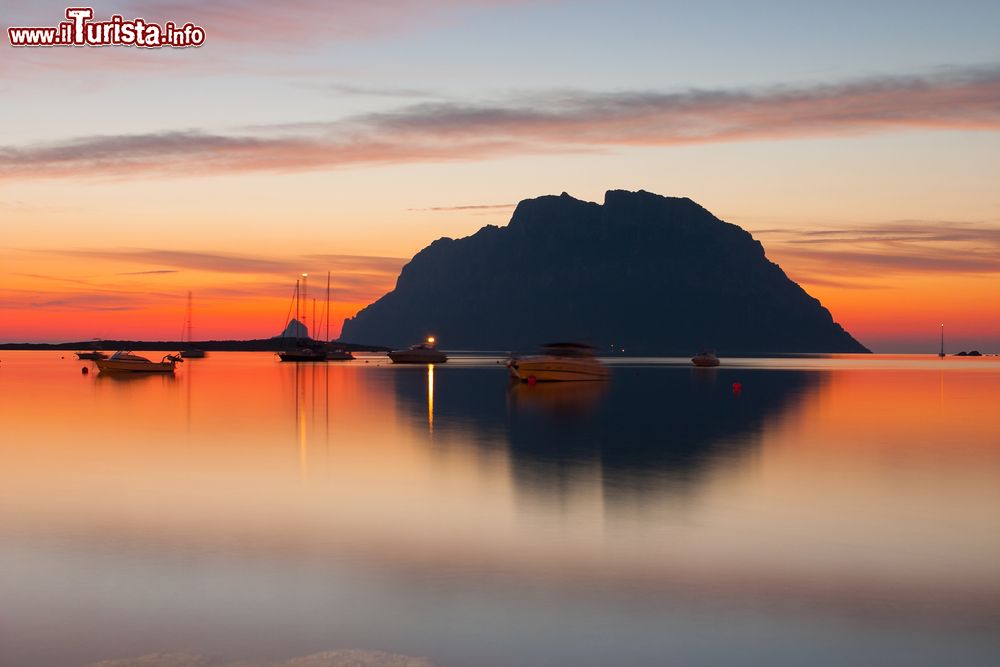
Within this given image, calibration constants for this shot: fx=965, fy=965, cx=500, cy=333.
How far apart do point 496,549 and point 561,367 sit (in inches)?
2747

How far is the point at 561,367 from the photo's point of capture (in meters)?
85.6

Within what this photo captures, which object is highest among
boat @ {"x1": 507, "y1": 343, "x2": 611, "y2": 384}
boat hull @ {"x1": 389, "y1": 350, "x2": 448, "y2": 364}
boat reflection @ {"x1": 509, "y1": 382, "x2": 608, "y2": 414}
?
boat @ {"x1": 507, "y1": 343, "x2": 611, "y2": 384}

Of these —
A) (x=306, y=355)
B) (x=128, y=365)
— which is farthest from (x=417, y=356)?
(x=128, y=365)

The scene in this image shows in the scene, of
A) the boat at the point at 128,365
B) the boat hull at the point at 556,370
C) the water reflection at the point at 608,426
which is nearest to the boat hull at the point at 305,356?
the boat at the point at 128,365

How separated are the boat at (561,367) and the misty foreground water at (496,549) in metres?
45.2

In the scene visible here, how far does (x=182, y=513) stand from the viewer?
19672 millimetres

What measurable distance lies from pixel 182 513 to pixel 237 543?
147 inches

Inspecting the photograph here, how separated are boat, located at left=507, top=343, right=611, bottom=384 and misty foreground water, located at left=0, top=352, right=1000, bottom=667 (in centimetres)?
4517

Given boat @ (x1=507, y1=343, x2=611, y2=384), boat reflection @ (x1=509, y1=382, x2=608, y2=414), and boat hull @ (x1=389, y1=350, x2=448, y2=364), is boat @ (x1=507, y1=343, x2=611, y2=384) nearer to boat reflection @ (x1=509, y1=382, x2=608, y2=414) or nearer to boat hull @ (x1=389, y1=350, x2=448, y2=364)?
boat reflection @ (x1=509, y1=382, x2=608, y2=414)

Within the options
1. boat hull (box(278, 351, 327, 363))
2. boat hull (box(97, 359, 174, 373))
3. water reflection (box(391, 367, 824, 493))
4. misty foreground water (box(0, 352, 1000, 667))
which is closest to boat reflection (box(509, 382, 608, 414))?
water reflection (box(391, 367, 824, 493))

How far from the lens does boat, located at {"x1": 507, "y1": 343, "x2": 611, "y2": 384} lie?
8281 cm

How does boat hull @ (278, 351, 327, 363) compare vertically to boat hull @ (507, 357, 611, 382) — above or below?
below

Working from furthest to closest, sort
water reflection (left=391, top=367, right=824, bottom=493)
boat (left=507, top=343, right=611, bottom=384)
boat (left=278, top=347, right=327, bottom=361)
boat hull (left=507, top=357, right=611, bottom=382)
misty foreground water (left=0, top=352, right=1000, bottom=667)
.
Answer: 1. boat (left=278, top=347, right=327, bottom=361)
2. boat (left=507, top=343, right=611, bottom=384)
3. boat hull (left=507, top=357, right=611, bottom=382)
4. water reflection (left=391, top=367, right=824, bottom=493)
5. misty foreground water (left=0, top=352, right=1000, bottom=667)

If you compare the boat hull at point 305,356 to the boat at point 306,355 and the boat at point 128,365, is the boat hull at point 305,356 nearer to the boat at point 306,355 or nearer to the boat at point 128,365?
the boat at point 306,355
